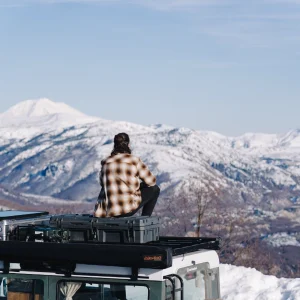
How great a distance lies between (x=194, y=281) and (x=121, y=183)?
49.2 inches

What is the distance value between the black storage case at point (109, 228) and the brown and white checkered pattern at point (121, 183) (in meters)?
0.32

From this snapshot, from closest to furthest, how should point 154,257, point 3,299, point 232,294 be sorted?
point 154,257 < point 3,299 < point 232,294

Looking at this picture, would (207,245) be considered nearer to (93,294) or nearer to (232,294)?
(93,294)

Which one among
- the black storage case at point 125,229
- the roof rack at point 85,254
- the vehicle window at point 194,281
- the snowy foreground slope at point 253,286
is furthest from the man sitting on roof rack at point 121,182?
the snowy foreground slope at point 253,286


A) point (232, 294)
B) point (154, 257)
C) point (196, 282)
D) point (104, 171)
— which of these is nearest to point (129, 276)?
point (154, 257)

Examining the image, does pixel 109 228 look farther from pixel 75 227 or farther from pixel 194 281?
pixel 194 281

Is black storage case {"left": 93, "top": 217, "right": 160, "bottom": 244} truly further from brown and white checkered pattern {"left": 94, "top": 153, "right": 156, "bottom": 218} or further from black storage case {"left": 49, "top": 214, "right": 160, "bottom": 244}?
brown and white checkered pattern {"left": 94, "top": 153, "right": 156, "bottom": 218}

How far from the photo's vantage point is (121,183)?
843 cm

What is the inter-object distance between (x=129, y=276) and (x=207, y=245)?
1.26 m

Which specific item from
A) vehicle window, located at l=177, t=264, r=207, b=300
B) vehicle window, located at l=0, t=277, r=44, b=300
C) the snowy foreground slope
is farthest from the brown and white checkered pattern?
the snowy foreground slope

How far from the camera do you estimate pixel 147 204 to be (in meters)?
8.65

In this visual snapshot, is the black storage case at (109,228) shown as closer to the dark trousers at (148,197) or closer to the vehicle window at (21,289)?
the dark trousers at (148,197)

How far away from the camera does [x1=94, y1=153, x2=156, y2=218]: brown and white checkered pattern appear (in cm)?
842

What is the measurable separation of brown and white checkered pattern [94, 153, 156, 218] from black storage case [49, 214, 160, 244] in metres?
0.32
